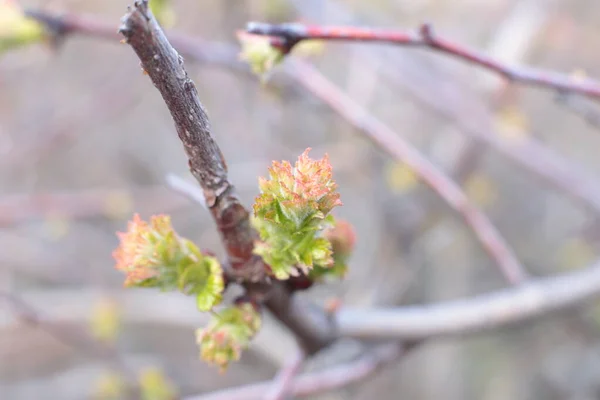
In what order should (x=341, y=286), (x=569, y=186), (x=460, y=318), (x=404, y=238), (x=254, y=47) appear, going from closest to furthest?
(x=254, y=47) → (x=460, y=318) → (x=569, y=186) → (x=404, y=238) → (x=341, y=286)

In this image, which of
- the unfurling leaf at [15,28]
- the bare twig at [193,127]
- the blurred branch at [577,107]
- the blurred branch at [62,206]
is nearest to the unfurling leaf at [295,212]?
the bare twig at [193,127]

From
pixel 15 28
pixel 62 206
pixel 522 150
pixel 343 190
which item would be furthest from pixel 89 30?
pixel 343 190

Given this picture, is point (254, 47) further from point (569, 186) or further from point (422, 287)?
point (422, 287)

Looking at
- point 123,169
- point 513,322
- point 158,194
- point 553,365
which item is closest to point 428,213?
point 553,365

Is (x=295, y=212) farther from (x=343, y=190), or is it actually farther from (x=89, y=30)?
(x=343, y=190)

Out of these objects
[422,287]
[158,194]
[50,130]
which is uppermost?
[50,130]

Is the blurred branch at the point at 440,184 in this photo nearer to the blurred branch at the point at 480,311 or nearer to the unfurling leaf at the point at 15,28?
the blurred branch at the point at 480,311
